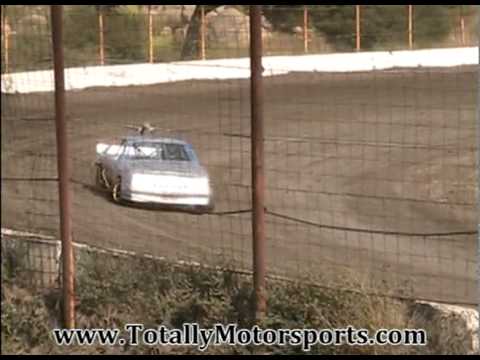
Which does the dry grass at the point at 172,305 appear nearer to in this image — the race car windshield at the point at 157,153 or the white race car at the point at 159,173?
the white race car at the point at 159,173

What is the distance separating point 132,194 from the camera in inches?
320

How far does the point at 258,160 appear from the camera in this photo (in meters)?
6.99

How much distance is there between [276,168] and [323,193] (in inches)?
21.9

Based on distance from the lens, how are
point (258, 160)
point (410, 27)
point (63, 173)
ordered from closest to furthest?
point (258, 160) → point (63, 173) → point (410, 27)

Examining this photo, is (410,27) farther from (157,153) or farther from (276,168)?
(157,153)

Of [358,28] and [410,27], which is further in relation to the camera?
[410,27]

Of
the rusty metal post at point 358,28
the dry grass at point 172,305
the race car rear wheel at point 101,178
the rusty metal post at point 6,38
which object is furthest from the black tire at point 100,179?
the rusty metal post at point 358,28

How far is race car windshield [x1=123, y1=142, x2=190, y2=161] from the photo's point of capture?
25.8 ft

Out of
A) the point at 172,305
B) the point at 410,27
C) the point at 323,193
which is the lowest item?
the point at 172,305

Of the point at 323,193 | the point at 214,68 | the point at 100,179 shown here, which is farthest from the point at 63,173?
the point at 214,68

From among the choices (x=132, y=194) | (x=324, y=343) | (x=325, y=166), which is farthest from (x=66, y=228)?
(x=325, y=166)

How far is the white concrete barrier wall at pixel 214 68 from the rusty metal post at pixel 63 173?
4.17ft

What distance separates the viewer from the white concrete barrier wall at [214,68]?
10102 mm

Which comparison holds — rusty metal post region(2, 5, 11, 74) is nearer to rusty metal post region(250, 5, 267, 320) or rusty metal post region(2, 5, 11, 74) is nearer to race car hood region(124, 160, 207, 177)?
race car hood region(124, 160, 207, 177)
